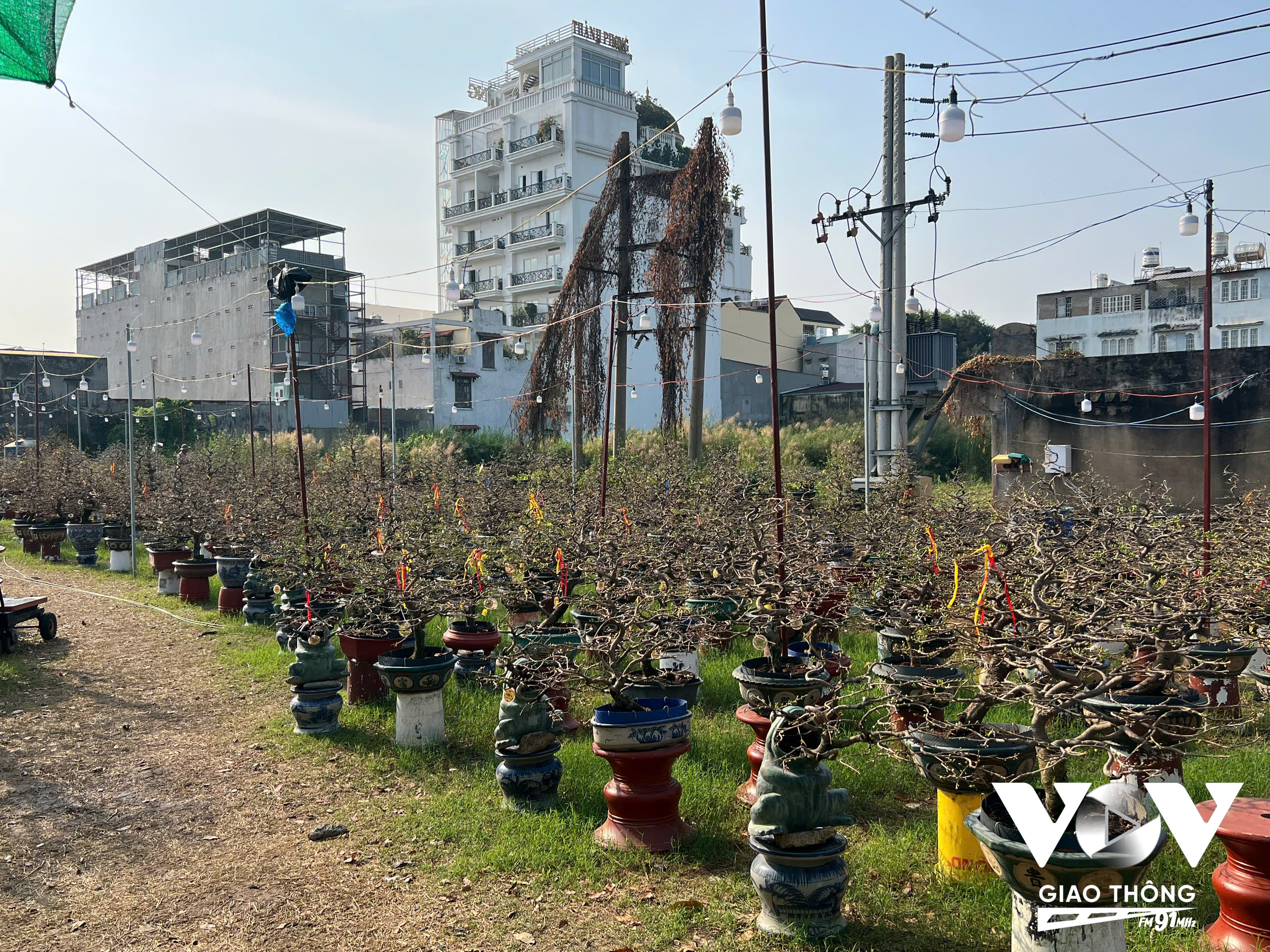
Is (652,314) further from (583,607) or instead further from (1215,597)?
(1215,597)

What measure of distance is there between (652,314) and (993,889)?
43.0 feet

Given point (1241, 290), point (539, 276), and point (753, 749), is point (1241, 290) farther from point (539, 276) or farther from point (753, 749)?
point (753, 749)

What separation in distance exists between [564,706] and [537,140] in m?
34.9

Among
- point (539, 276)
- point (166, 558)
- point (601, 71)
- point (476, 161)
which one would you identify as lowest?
point (166, 558)

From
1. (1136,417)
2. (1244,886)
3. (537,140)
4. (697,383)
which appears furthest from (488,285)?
(1244,886)

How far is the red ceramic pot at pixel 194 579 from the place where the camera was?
1189 centimetres

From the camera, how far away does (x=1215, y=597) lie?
5227 millimetres

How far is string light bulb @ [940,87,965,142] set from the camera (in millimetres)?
8000

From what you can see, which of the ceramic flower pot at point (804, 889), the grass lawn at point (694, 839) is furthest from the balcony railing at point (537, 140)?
the ceramic flower pot at point (804, 889)

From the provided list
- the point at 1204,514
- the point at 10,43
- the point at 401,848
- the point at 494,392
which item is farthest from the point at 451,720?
the point at 494,392

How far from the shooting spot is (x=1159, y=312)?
3145 cm

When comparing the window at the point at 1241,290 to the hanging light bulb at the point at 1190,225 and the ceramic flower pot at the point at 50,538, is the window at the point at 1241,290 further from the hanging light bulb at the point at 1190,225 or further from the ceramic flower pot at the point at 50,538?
the ceramic flower pot at the point at 50,538

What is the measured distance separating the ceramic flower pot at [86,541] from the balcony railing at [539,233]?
2392cm

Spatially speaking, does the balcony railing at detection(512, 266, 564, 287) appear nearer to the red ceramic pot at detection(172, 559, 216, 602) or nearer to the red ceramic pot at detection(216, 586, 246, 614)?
the red ceramic pot at detection(172, 559, 216, 602)
